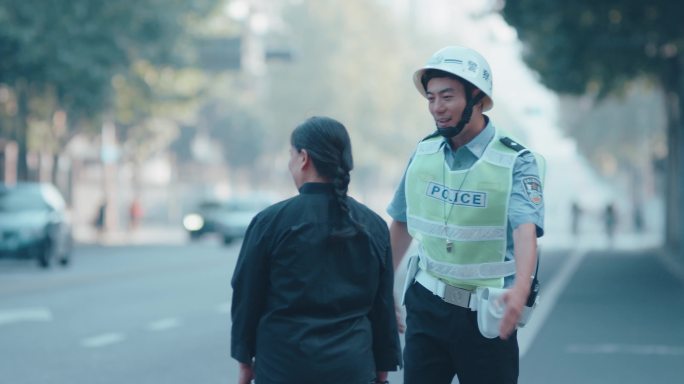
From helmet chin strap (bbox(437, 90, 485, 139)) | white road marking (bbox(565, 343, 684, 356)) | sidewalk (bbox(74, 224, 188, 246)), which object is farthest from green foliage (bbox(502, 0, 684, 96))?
helmet chin strap (bbox(437, 90, 485, 139))

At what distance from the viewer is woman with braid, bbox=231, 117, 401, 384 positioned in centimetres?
464

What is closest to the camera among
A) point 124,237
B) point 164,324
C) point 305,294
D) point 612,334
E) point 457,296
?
point 305,294

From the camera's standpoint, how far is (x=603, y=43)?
28.2 metres

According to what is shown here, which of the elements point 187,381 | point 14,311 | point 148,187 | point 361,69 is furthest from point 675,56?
point 361,69

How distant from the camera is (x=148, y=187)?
7500 cm

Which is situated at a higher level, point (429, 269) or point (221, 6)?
point (221, 6)

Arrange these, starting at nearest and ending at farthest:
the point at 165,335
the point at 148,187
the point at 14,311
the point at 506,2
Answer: the point at 165,335, the point at 14,311, the point at 506,2, the point at 148,187

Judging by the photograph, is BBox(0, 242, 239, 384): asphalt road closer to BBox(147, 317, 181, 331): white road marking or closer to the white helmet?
BBox(147, 317, 181, 331): white road marking

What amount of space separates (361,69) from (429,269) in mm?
89579

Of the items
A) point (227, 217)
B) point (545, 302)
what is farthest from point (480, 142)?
point (227, 217)

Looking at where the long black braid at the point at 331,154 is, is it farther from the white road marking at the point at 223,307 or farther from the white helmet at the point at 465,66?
the white road marking at the point at 223,307

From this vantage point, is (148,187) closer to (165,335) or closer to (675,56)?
(675,56)

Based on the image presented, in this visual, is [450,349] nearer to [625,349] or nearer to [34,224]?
[625,349]

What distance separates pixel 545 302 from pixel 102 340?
789cm
